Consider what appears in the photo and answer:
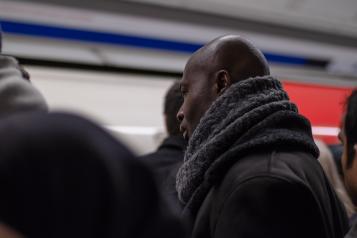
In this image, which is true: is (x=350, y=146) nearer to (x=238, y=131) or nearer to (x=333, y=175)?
(x=238, y=131)

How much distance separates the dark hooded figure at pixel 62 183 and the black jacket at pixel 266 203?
574mm

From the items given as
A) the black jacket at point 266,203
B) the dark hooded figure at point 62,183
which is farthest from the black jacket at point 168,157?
the dark hooded figure at point 62,183

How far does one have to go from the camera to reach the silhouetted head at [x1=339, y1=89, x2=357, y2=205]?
1.65 meters

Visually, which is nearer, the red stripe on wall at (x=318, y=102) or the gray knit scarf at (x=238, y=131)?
the gray knit scarf at (x=238, y=131)

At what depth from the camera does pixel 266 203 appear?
1148 millimetres

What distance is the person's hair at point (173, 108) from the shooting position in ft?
7.93

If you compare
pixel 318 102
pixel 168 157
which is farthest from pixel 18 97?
pixel 318 102

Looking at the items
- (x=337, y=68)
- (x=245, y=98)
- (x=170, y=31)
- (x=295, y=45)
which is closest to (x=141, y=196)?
(x=245, y=98)

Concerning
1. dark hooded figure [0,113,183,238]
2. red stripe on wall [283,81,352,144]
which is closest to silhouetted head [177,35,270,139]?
dark hooded figure [0,113,183,238]

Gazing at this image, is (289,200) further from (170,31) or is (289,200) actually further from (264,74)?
(170,31)

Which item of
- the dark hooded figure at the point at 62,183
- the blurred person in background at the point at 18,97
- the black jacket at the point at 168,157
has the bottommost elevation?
the black jacket at the point at 168,157

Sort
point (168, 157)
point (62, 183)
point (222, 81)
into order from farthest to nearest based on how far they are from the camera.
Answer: point (168, 157), point (222, 81), point (62, 183)

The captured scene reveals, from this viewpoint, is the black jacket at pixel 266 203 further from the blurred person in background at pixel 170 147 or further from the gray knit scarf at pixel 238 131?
the blurred person in background at pixel 170 147

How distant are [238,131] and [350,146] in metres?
0.55
